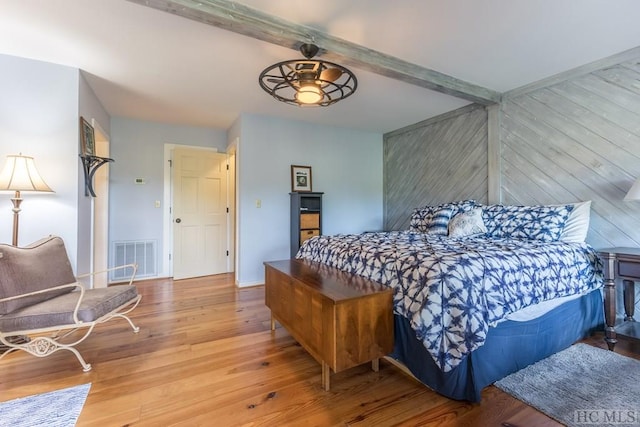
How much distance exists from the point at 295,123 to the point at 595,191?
3.56 meters

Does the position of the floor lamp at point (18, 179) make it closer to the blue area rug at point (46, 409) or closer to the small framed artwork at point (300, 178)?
the blue area rug at point (46, 409)

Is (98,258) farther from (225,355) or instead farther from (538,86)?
(538,86)

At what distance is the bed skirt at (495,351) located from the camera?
1.52 meters

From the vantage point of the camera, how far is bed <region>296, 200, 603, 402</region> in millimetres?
1494

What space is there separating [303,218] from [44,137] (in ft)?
9.25

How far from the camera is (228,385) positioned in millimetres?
1718

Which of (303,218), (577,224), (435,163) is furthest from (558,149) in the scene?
(303,218)

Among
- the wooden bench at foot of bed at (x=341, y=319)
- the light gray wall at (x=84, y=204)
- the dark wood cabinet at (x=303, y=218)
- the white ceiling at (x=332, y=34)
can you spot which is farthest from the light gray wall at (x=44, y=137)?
the dark wood cabinet at (x=303, y=218)

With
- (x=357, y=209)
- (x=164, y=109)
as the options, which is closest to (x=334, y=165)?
(x=357, y=209)

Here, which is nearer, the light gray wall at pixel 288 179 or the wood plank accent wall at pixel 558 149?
the wood plank accent wall at pixel 558 149

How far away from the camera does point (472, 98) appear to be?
10.3 ft

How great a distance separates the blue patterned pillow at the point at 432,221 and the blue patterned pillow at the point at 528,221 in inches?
14.8

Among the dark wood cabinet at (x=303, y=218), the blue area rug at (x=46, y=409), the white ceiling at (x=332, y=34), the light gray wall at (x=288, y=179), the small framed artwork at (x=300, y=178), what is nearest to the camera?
the blue area rug at (x=46, y=409)

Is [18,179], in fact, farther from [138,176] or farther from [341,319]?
[341,319]
